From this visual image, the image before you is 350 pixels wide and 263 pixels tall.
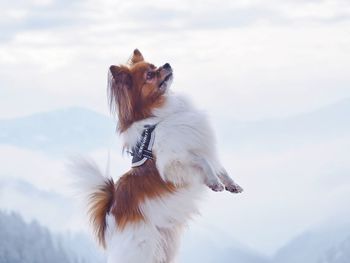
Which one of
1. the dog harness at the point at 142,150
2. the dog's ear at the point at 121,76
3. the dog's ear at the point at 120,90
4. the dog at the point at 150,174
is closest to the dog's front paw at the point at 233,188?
the dog at the point at 150,174

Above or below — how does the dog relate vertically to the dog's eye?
below

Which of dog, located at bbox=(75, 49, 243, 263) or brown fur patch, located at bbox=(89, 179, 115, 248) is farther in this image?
brown fur patch, located at bbox=(89, 179, 115, 248)

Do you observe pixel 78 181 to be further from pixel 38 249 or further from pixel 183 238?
pixel 38 249

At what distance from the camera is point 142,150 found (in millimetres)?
5723

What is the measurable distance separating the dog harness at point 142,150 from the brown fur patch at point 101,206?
25 cm

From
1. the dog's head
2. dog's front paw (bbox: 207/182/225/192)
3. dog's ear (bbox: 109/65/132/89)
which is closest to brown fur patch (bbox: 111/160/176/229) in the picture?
dog's front paw (bbox: 207/182/225/192)

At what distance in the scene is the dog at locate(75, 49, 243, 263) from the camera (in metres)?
5.59

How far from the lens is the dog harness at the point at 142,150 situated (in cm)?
570

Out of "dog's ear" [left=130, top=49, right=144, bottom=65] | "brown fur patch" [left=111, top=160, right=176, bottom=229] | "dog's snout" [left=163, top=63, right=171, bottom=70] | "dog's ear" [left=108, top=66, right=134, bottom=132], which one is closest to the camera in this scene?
"brown fur patch" [left=111, top=160, right=176, bottom=229]

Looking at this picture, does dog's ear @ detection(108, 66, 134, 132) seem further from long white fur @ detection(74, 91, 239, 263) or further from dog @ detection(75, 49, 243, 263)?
long white fur @ detection(74, 91, 239, 263)

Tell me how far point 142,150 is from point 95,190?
18.1 inches

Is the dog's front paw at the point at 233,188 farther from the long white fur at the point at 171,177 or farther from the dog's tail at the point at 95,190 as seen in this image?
the dog's tail at the point at 95,190

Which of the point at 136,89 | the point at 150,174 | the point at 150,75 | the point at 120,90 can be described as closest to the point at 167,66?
the point at 150,75

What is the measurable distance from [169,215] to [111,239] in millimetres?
463
